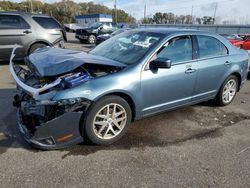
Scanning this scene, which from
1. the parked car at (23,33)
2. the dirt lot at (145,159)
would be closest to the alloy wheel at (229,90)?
the dirt lot at (145,159)

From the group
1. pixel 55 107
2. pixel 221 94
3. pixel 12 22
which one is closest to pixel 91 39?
pixel 12 22

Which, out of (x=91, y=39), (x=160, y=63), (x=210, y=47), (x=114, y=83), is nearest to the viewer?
(x=114, y=83)

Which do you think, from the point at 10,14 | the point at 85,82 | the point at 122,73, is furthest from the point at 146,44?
the point at 10,14

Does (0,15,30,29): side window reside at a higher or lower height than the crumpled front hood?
higher

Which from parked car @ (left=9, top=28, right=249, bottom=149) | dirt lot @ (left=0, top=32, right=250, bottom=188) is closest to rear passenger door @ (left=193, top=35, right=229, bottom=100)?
parked car @ (left=9, top=28, right=249, bottom=149)

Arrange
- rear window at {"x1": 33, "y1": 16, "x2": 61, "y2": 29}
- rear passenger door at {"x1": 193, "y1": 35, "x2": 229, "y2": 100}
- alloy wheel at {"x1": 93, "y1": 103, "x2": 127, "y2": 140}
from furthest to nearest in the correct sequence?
rear window at {"x1": 33, "y1": 16, "x2": 61, "y2": 29}, rear passenger door at {"x1": 193, "y1": 35, "x2": 229, "y2": 100}, alloy wheel at {"x1": 93, "y1": 103, "x2": 127, "y2": 140}

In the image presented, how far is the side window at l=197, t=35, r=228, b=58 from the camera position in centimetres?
418

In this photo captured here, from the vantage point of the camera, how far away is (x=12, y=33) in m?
7.79

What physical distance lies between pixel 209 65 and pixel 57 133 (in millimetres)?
2820

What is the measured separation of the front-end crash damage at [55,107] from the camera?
9.26 ft

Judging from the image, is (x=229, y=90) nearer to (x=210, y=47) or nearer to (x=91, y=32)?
(x=210, y=47)

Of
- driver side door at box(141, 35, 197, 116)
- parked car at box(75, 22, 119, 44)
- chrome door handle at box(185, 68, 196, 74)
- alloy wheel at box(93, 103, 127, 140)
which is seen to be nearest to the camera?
alloy wheel at box(93, 103, 127, 140)

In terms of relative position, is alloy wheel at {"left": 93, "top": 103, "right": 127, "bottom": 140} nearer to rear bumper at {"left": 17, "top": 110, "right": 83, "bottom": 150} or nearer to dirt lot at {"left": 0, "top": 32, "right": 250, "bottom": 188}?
dirt lot at {"left": 0, "top": 32, "right": 250, "bottom": 188}

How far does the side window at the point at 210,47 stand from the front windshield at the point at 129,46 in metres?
0.87
